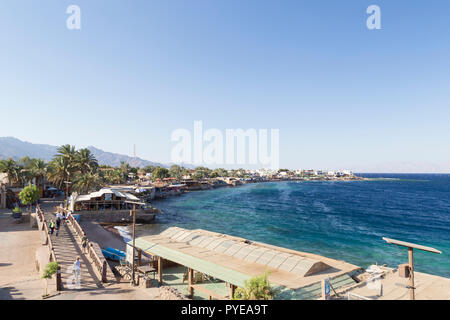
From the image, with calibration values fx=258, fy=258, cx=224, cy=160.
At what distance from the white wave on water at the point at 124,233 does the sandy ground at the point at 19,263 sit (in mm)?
11179

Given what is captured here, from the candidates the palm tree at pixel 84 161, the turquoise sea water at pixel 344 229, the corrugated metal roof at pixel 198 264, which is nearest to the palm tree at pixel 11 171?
the palm tree at pixel 84 161

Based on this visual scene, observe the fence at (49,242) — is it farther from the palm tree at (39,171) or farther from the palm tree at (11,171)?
the palm tree at (39,171)

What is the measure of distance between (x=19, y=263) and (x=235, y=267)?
1915 centimetres

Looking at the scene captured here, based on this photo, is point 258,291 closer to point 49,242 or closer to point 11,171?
point 49,242

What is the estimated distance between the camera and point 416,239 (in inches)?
1730

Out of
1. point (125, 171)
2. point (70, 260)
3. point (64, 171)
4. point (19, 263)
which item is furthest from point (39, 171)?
point (125, 171)

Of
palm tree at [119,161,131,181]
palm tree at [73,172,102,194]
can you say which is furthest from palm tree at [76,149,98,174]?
palm tree at [119,161,131,181]

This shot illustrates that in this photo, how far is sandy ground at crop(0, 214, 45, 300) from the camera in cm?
1522

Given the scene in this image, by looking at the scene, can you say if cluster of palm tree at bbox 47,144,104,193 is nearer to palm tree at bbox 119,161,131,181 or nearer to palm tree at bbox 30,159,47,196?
palm tree at bbox 30,159,47,196

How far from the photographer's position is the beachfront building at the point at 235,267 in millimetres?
12969

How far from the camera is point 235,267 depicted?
1450 cm
